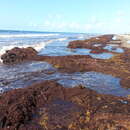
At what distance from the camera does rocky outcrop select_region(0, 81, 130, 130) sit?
365cm

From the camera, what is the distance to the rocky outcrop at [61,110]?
12.0 feet

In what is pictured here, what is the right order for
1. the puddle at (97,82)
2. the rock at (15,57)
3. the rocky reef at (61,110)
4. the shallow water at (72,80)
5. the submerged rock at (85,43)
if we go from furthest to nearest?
the submerged rock at (85,43) → the rock at (15,57) → the shallow water at (72,80) → the puddle at (97,82) → the rocky reef at (61,110)

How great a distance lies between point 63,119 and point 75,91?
1.94 meters

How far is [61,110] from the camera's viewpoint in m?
4.36

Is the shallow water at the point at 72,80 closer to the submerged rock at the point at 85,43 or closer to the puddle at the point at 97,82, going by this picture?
the puddle at the point at 97,82

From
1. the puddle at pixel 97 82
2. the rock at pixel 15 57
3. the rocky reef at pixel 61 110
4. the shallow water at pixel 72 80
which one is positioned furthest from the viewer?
the rock at pixel 15 57

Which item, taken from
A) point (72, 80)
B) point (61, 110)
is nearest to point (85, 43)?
point (72, 80)

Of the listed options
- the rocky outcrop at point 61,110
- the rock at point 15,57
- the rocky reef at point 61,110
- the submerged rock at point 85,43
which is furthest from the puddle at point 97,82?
the submerged rock at point 85,43

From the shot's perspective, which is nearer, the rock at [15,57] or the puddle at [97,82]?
the puddle at [97,82]

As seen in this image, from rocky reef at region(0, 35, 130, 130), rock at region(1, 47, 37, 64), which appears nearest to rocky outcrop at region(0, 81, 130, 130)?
rocky reef at region(0, 35, 130, 130)

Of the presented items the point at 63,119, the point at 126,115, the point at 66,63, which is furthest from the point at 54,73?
the point at 126,115

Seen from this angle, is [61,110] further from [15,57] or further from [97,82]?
[15,57]

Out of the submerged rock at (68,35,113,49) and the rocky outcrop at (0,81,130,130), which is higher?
the submerged rock at (68,35,113,49)

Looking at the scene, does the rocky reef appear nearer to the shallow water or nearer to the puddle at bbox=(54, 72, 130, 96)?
the puddle at bbox=(54, 72, 130, 96)
